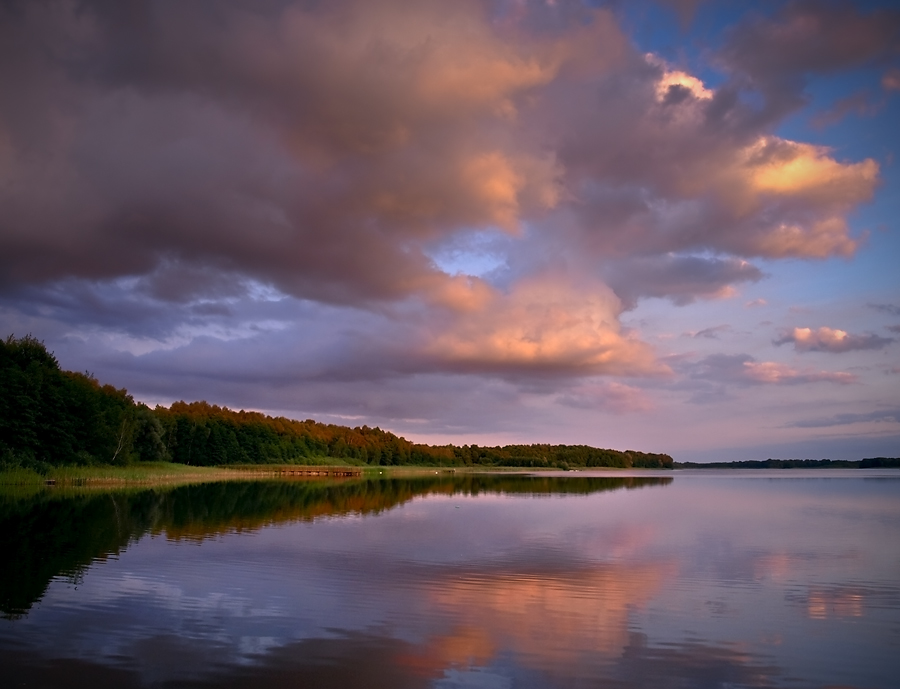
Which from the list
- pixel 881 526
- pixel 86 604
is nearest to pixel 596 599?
pixel 86 604

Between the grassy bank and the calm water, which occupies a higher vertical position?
the grassy bank

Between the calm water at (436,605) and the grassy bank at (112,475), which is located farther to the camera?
the grassy bank at (112,475)

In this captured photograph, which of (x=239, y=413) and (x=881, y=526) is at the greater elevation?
(x=239, y=413)

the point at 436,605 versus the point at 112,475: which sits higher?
the point at 112,475

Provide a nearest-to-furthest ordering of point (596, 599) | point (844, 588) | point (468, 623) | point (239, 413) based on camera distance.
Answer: point (468, 623) → point (596, 599) → point (844, 588) → point (239, 413)

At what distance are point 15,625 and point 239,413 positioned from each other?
6535 inches

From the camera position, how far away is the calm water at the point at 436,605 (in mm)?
12430

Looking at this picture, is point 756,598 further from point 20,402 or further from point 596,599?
point 20,402

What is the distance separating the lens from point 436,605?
17.6m

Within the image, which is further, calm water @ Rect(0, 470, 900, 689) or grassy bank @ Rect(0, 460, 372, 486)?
grassy bank @ Rect(0, 460, 372, 486)

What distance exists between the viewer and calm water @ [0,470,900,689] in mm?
A: 12430

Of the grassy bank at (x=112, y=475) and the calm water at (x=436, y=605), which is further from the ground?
the grassy bank at (x=112, y=475)

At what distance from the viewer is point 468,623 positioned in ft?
51.9

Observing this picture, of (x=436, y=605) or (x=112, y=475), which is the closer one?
(x=436, y=605)
